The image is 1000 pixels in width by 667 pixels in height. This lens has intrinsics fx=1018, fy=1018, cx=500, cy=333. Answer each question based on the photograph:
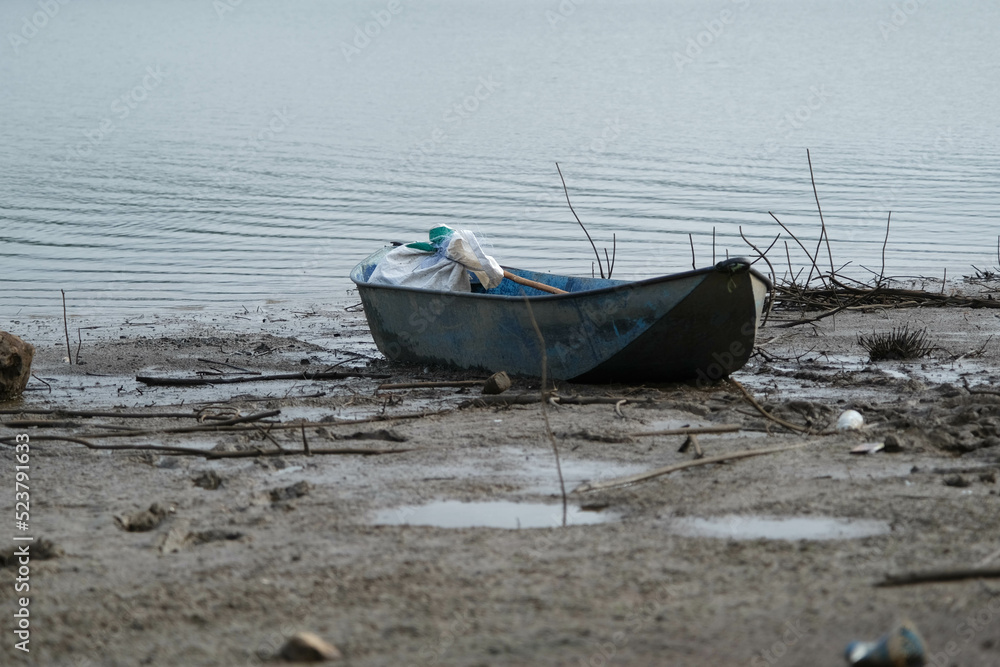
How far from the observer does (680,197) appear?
1805 centimetres

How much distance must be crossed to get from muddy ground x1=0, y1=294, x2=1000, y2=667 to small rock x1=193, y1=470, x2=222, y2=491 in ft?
0.06

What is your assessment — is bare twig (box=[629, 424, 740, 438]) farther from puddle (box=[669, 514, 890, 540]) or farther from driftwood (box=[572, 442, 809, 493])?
puddle (box=[669, 514, 890, 540])

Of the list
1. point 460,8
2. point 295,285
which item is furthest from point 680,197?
point 460,8

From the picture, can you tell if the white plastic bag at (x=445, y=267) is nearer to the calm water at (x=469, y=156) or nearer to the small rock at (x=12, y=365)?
the small rock at (x=12, y=365)

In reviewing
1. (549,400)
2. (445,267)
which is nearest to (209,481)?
(549,400)

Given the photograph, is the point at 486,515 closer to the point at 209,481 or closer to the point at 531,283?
the point at 209,481

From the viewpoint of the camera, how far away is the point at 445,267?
26.9 feet

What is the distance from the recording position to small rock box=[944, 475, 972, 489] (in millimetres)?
4363

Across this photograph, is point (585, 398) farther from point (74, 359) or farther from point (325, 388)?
point (74, 359)

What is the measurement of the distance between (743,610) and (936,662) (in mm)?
616

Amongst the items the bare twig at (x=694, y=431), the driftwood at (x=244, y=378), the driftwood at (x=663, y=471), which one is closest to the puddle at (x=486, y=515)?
the driftwood at (x=663, y=471)

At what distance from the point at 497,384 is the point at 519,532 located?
8.62 feet

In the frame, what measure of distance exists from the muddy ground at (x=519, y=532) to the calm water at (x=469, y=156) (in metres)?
6.23

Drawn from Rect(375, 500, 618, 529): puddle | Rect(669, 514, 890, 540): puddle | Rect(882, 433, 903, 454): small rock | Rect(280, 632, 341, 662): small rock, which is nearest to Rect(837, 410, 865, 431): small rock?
Rect(882, 433, 903, 454): small rock
